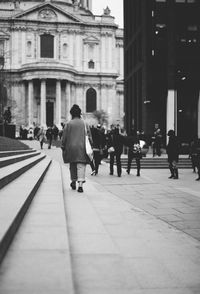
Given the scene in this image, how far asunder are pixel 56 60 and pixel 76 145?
2642 inches

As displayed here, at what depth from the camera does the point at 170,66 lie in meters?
38.7

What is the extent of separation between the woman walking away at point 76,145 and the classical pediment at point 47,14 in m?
68.6

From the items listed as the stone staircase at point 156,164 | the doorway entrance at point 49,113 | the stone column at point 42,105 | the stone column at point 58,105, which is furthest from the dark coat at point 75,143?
the doorway entrance at point 49,113

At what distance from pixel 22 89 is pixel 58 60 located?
777 cm

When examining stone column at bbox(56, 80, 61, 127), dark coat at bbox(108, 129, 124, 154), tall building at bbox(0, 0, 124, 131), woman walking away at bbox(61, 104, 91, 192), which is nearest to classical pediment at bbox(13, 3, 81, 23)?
tall building at bbox(0, 0, 124, 131)

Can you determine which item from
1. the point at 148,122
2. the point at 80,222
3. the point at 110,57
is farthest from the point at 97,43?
the point at 80,222

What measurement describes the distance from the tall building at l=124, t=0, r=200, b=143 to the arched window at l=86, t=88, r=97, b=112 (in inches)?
1491

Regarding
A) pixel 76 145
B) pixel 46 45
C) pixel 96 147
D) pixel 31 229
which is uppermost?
pixel 46 45

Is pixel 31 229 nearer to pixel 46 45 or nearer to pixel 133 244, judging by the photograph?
pixel 133 244

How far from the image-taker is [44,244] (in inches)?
210

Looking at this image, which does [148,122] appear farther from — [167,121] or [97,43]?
[97,43]

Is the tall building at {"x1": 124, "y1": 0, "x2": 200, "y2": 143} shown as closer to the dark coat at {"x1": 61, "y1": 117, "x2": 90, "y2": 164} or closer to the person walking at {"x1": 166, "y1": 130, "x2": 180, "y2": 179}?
the person walking at {"x1": 166, "y1": 130, "x2": 180, "y2": 179}

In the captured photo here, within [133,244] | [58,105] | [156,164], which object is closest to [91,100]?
[58,105]

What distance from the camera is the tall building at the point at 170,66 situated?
38906mm
